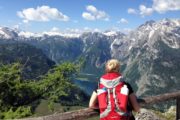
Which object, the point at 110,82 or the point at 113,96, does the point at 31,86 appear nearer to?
the point at 110,82

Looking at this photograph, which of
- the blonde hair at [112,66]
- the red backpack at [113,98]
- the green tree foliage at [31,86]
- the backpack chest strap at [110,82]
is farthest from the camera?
the green tree foliage at [31,86]

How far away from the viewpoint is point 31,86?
27234 mm

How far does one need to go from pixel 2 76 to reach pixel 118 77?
732 inches

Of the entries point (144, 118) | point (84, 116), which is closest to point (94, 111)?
point (84, 116)

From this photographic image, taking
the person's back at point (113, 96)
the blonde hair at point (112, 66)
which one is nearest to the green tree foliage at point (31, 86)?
the blonde hair at point (112, 66)

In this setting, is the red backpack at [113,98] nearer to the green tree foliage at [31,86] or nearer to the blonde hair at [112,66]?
the blonde hair at [112,66]

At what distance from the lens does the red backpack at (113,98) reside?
7.42 metres

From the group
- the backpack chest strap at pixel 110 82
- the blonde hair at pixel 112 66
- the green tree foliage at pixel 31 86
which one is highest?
the blonde hair at pixel 112 66

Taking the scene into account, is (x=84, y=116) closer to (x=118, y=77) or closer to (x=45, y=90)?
(x=118, y=77)

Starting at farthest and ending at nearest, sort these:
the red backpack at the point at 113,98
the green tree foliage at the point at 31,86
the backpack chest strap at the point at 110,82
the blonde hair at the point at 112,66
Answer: the green tree foliage at the point at 31,86, the blonde hair at the point at 112,66, the backpack chest strap at the point at 110,82, the red backpack at the point at 113,98

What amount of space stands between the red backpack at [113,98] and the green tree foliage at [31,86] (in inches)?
674

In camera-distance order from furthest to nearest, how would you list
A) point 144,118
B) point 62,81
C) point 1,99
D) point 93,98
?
1. point 62,81
2. point 1,99
3. point 144,118
4. point 93,98

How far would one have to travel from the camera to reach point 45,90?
2769 centimetres

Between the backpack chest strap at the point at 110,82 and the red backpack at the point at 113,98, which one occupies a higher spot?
the backpack chest strap at the point at 110,82
